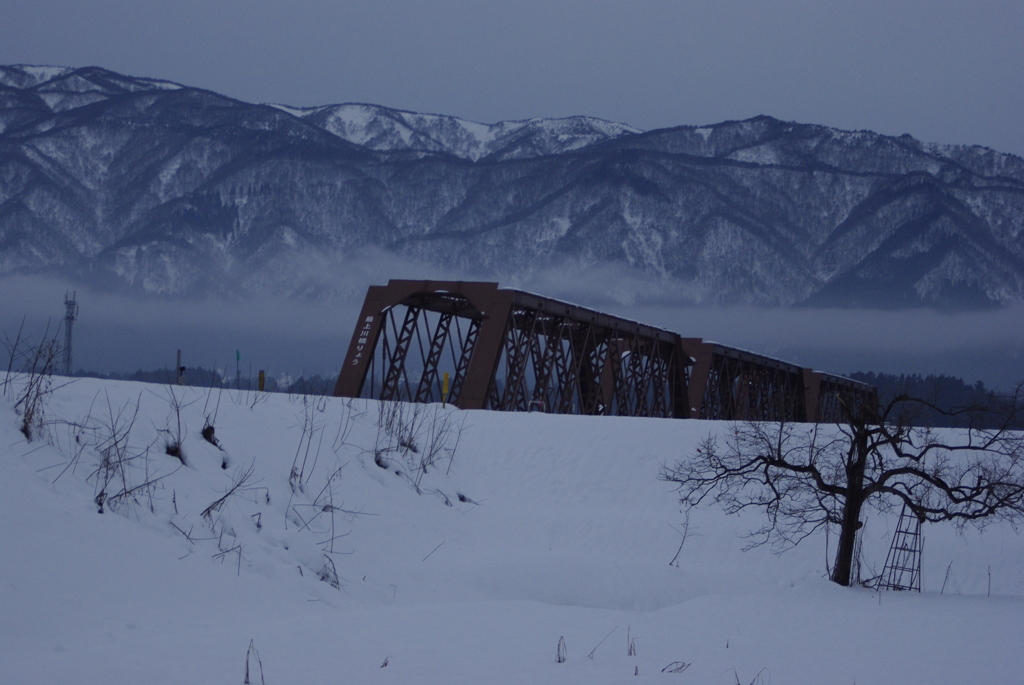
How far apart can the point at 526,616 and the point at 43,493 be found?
547 cm

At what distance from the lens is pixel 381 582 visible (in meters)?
12.6

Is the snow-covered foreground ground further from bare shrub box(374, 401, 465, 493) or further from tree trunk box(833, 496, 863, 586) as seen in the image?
tree trunk box(833, 496, 863, 586)

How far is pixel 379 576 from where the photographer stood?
12867mm

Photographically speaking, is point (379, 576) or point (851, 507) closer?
point (379, 576)

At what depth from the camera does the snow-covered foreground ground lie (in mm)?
7902

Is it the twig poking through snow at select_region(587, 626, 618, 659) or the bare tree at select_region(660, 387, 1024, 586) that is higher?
the bare tree at select_region(660, 387, 1024, 586)

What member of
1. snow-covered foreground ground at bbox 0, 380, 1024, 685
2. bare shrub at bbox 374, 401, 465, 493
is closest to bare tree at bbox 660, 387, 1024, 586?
snow-covered foreground ground at bbox 0, 380, 1024, 685

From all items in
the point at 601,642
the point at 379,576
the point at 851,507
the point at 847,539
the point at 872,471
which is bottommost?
the point at 379,576

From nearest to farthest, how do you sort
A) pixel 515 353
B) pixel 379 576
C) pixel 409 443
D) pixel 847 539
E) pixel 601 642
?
pixel 601 642 < pixel 379 576 < pixel 847 539 < pixel 409 443 < pixel 515 353

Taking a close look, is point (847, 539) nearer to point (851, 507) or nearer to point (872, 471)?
point (851, 507)

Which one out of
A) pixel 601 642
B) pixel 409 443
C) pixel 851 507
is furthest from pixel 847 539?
pixel 601 642

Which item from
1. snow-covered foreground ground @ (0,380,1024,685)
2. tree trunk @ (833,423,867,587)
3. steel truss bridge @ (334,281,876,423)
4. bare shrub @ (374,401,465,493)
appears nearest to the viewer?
snow-covered foreground ground @ (0,380,1024,685)

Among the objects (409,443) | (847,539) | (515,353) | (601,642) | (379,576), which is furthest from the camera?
(515,353)

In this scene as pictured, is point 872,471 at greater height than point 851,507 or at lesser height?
greater
